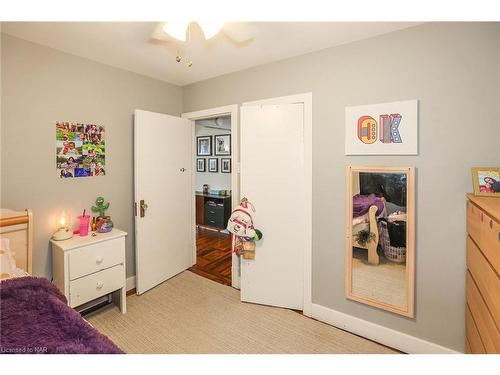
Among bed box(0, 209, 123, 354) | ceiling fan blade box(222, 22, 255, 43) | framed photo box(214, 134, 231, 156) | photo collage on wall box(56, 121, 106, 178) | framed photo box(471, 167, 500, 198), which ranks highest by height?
ceiling fan blade box(222, 22, 255, 43)

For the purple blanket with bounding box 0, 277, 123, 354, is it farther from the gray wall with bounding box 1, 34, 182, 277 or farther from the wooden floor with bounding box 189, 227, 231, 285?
the wooden floor with bounding box 189, 227, 231, 285

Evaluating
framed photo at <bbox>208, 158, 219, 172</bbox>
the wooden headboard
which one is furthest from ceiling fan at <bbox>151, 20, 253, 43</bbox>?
framed photo at <bbox>208, 158, 219, 172</bbox>

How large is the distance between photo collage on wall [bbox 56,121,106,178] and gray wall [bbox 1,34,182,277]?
0.05 meters

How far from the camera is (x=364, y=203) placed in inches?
77.3

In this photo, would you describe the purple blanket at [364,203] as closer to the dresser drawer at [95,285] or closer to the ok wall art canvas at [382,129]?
the ok wall art canvas at [382,129]

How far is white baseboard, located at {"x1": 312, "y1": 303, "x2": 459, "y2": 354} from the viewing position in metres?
1.77

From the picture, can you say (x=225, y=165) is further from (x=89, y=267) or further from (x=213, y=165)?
(x=89, y=267)

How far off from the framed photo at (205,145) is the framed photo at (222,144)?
16cm

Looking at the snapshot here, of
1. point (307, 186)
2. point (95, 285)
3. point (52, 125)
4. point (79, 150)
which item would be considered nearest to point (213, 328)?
point (95, 285)

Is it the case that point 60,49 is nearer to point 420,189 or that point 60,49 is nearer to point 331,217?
point 331,217

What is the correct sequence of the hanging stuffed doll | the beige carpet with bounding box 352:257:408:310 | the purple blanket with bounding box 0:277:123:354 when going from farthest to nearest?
1. the hanging stuffed doll
2. the beige carpet with bounding box 352:257:408:310
3. the purple blanket with bounding box 0:277:123:354

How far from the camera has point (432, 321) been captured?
5.77 ft

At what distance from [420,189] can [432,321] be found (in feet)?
3.08
